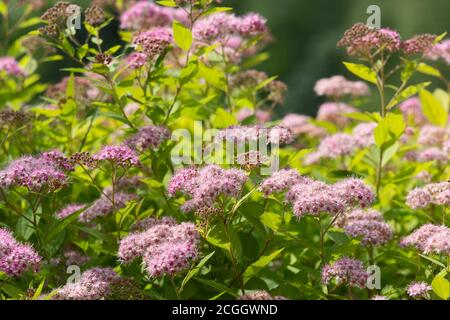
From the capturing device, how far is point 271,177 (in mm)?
2213

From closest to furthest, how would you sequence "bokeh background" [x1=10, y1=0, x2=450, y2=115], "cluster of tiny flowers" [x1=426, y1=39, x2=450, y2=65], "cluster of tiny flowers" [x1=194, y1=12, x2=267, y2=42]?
"cluster of tiny flowers" [x1=194, y1=12, x2=267, y2=42] < "cluster of tiny flowers" [x1=426, y1=39, x2=450, y2=65] < "bokeh background" [x1=10, y1=0, x2=450, y2=115]

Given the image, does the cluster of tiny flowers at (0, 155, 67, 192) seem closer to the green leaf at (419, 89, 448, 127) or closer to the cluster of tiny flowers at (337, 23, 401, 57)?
the cluster of tiny flowers at (337, 23, 401, 57)

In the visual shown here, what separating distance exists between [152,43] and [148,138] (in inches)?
13.4

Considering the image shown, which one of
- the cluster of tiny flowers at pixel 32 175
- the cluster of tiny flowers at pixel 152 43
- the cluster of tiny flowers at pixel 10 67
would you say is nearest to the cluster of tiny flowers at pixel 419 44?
the cluster of tiny flowers at pixel 152 43

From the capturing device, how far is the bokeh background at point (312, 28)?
8008 millimetres

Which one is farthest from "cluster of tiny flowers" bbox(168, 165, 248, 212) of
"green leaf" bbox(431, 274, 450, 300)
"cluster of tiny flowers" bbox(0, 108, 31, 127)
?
"cluster of tiny flowers" bbox(0, 108, 31, 127)

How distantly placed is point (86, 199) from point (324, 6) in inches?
264

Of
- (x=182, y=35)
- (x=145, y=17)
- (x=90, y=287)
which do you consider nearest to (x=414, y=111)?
(x=145, y=17)

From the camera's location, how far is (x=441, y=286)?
6.74ft

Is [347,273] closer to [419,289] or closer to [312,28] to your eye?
[419,289]

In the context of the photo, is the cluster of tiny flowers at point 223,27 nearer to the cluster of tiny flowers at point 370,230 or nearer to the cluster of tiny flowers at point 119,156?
the cluster of tiny flowers at point 119,156

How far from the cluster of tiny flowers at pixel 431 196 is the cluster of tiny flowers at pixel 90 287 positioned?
100cm

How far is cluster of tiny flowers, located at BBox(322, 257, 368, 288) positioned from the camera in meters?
2.13
